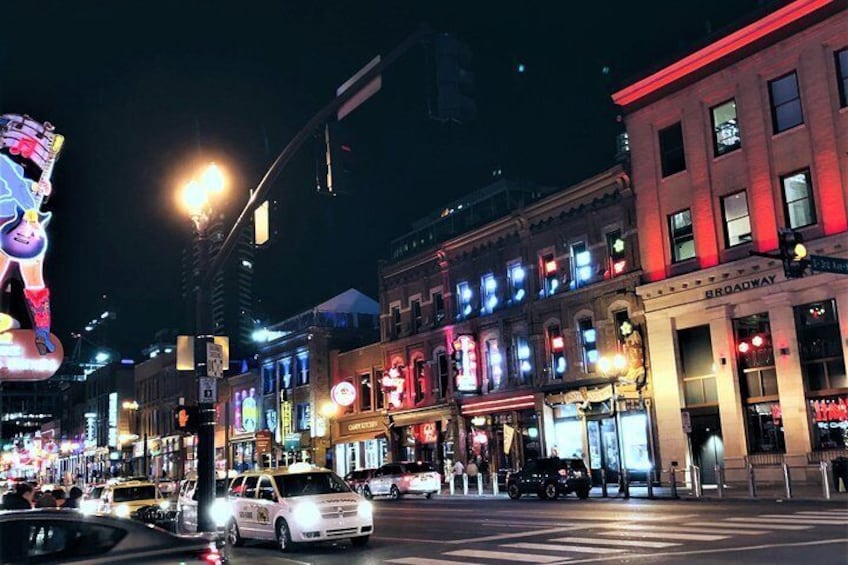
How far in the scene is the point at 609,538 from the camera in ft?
51.8

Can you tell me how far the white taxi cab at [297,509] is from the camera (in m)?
16.4

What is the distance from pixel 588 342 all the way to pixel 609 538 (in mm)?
22458

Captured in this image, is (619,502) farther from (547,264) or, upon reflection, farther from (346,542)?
(547,264)

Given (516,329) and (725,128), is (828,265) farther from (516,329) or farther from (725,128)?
(516,329)

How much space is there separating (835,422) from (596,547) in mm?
17677

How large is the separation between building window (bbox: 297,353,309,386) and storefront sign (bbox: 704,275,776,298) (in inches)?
1233

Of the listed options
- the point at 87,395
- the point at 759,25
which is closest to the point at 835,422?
the point at 759,25

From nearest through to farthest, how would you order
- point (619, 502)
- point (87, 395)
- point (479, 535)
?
point (479, 535), point (619, 502), point (87, 395)

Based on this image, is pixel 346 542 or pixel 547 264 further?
pixel 547 264

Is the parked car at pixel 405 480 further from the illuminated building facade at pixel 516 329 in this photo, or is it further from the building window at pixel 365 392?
the building window at pixel 365 392

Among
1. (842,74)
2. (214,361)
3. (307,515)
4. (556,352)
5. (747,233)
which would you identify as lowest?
(307,515)

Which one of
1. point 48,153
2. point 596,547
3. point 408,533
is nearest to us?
point 596,547

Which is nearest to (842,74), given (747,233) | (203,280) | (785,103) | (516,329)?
(785,103)

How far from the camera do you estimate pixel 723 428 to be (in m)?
31.5
